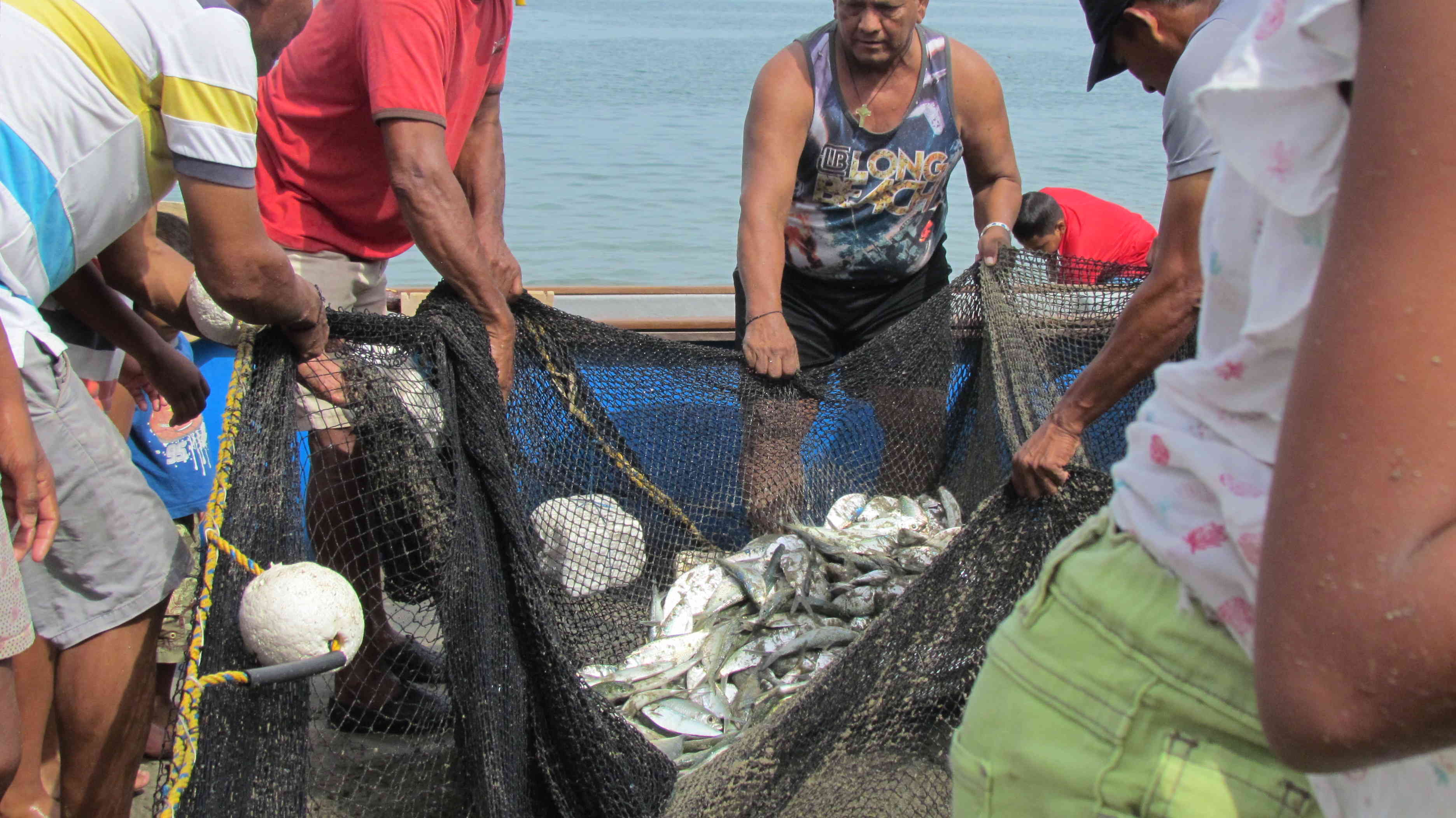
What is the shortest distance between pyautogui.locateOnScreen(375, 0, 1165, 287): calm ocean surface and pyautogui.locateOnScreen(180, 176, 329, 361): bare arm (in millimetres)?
9446

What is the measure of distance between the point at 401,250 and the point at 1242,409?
130 inches

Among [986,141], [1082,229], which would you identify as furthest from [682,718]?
[1082,229]

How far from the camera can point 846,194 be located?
4059 millimetres

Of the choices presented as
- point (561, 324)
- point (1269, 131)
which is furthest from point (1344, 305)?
point (561, 324)

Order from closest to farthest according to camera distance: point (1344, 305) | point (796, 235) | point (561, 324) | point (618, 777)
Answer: point (1344, 305) < point (618, 777) < point (561, 324) < point (796, 235)

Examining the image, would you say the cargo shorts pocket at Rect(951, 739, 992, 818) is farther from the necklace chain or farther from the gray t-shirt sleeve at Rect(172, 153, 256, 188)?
the necklace chain

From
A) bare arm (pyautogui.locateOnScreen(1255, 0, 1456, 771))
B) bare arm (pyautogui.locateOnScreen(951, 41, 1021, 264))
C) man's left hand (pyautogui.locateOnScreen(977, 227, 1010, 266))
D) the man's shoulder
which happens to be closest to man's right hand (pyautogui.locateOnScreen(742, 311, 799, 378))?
man's left hand (pyautogui.locateOnScreen(977, 227, 1010, 266))

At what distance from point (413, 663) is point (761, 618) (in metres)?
1.05

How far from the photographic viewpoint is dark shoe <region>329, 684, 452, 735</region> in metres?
2.60

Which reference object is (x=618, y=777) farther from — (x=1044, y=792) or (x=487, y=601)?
(x=1044, y=792)

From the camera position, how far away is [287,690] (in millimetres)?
2104

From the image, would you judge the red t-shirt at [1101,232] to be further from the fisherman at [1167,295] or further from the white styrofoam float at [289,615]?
the white styrofoam float at [289,615]

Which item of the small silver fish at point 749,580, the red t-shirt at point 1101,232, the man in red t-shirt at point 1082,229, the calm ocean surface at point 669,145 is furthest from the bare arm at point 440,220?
the calm ocean surface at point 669,145

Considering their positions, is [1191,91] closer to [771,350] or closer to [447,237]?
[771,350]
